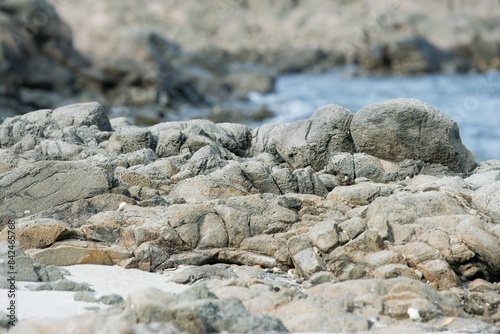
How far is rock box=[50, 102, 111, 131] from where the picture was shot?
510 inches

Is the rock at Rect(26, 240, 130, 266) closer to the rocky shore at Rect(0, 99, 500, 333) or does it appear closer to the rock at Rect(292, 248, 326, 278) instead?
the rocky shore at Rect(0, 99, 500, 333)

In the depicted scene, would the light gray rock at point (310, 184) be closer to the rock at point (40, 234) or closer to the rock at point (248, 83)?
the rock at point (40, 234)

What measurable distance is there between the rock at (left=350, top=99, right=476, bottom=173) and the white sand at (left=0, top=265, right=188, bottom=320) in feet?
13.3

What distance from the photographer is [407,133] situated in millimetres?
11477

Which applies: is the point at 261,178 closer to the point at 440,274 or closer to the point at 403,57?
the point at 440,274

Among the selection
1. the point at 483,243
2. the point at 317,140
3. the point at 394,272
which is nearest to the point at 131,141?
the point at 317,140

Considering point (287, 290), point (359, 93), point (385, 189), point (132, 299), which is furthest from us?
point (359, 93)

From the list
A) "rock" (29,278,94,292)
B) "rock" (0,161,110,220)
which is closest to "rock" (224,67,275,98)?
"rock" (0,161,110,220)

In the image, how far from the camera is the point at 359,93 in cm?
4628

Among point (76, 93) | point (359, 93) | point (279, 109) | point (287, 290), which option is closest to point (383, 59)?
point (359, 93)

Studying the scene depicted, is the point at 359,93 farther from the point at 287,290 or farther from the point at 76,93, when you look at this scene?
the point at 287,290

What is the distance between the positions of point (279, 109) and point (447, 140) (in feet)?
81.3

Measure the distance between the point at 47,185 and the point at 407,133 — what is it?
5.09 metres

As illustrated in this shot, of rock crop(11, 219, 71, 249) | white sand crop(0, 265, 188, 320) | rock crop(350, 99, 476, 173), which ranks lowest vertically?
white sand crop(0, 265, 188, 320)
